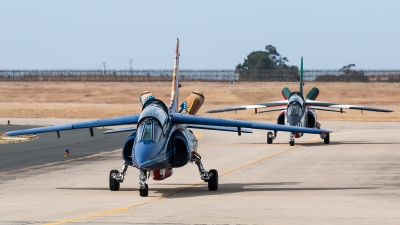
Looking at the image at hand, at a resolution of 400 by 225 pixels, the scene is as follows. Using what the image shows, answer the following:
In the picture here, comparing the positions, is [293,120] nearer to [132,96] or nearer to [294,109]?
[294,109]

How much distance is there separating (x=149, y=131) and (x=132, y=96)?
→ 8623cm

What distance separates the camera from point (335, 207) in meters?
19.5

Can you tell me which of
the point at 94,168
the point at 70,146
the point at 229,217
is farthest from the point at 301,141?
the point at 229,217

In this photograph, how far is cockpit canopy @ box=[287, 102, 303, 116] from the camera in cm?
4309

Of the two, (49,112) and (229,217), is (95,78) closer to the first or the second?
(49,112)

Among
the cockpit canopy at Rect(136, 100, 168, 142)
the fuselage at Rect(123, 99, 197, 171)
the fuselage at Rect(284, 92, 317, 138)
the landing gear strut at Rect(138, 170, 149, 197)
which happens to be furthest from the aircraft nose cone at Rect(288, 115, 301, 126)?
the landing gear strut at Rect(138, 170, 149, 197)

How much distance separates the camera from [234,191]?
79.1 ft

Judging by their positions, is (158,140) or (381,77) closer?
(158,140)

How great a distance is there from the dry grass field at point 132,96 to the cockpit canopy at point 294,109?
34.2 meters

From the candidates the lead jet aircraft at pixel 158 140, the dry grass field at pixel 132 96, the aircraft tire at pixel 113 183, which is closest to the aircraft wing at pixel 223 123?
the lead jet aircraft at pixel 158 140

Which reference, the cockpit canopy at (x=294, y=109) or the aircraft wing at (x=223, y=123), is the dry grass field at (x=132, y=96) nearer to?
the cockpit canopy at (x=294, y=109)

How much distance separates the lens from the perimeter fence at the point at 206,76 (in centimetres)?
13900

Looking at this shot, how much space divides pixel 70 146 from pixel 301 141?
1353 cm

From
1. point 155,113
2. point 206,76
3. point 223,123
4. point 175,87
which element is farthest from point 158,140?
point 206,76
